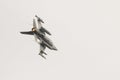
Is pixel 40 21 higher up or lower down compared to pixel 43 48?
higher up

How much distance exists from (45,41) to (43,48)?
3.09 m

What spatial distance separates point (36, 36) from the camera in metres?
146

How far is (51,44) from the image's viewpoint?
5940 inches

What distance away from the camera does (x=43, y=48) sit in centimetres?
14825

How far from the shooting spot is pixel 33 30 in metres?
146

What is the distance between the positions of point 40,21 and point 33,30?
188 inches

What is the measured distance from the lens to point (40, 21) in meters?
147

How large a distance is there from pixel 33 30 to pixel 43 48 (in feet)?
28.9

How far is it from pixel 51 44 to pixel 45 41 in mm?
3676

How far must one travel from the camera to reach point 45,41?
487ft

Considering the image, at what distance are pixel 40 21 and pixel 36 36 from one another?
6.61m

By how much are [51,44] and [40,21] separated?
1145 centimetres
